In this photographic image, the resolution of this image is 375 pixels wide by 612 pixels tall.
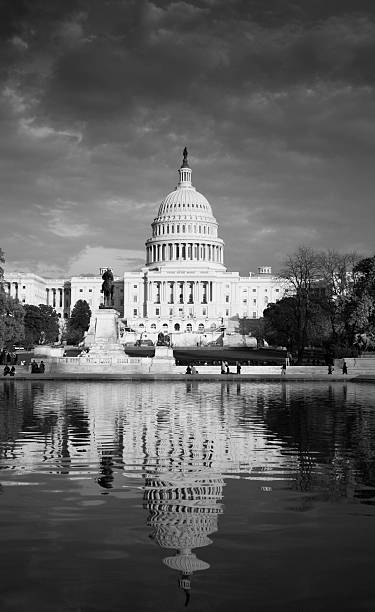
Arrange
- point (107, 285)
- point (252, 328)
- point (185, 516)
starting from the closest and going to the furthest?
point (185, 516)
point (107, 285)
point (252, 328)

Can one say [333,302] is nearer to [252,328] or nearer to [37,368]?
[37,368]

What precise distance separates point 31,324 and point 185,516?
408 ft

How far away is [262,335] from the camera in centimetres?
13050

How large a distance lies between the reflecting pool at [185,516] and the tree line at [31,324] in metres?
42.3

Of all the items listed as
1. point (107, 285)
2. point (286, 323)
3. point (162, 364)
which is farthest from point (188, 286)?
point (162, 364)

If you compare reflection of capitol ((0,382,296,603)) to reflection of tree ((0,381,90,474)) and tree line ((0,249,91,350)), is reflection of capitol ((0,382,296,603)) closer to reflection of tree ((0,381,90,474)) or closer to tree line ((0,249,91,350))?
reflection of tree ((0,381,90,474))

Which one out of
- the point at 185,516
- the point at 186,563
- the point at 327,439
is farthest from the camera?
the point at 327,439

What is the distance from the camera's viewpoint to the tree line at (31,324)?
6450cm

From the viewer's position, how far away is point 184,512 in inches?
441

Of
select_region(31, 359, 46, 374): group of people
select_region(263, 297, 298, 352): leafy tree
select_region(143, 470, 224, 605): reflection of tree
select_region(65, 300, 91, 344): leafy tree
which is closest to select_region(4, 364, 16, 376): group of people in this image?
select_region(31, 359, 46, 374): group of people

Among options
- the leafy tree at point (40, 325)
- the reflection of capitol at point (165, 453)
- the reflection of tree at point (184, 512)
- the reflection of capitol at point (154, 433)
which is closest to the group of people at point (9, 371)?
the reflection of capitol at point (154, 433)

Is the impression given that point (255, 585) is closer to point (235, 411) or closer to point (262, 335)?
point (235, 411)

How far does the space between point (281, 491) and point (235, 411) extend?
609 inches

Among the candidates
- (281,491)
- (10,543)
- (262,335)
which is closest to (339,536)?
(281,491)
